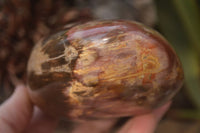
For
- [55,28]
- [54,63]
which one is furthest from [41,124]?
[55,28]

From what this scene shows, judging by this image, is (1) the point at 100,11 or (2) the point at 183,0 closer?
(2) the point at 183,0

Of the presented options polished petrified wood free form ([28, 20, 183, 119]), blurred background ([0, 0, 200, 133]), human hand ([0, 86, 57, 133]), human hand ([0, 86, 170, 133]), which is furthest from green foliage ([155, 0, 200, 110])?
human hand ([0, 86, 57, 133])

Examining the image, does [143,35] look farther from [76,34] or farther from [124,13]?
[124,13]

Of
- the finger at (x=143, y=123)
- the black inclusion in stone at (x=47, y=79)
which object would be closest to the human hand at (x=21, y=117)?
the black inclusion in stone at (x=47, y=79)

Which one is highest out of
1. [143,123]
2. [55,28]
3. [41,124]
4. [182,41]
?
[55,28]

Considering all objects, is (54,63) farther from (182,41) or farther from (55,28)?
(182,41)

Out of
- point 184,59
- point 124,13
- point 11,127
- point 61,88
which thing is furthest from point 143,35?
point 124,13

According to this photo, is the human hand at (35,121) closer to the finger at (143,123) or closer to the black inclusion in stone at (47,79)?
the finger at (143,123)
